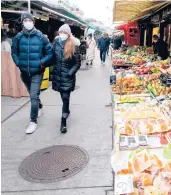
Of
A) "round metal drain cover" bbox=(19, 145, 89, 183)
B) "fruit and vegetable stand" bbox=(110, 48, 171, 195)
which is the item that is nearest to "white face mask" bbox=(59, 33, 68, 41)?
"round metal drain cover" bbox=(19, 145, 89, 183)

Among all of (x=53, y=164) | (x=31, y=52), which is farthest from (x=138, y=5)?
(x=53, y=164)

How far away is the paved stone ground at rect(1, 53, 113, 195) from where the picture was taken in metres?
3.17

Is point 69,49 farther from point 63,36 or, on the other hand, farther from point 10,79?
point 10,79

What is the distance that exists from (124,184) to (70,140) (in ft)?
8.94

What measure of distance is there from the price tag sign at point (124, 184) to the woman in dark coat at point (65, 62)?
116 inches

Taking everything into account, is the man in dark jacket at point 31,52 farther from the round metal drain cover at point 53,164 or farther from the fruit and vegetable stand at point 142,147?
the fruit and vegetable stand at point 142,147

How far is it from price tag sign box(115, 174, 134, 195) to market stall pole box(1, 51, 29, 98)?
5730mm

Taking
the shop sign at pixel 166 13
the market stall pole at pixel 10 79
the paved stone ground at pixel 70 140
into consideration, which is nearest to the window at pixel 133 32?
the shop sign at pixel 166 13

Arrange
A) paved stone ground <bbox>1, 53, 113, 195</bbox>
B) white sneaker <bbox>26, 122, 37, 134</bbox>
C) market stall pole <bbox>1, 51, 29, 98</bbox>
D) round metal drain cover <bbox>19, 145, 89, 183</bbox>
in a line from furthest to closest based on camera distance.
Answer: market stall pole <bbox>1, 51, 29, 98</bbox> → white sneaker <bbox>26, 122, 37, 134</bbox> → round metal drain cover <bbox>19, 145, 89, 183</bbox> → paved stone ground <bbox>1, 53, 113, 195</bbox>

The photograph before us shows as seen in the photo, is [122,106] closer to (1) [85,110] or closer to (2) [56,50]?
(2) [56,50]

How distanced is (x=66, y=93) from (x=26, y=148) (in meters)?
1.22

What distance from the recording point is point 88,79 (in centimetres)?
1045

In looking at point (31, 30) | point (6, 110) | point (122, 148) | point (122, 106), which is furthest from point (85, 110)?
point (122, 148)

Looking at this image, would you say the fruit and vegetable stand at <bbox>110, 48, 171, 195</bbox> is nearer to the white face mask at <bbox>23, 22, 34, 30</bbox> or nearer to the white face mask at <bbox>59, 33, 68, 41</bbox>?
the white face mask at <bbox>59, 33, 68, 41</bbox>
